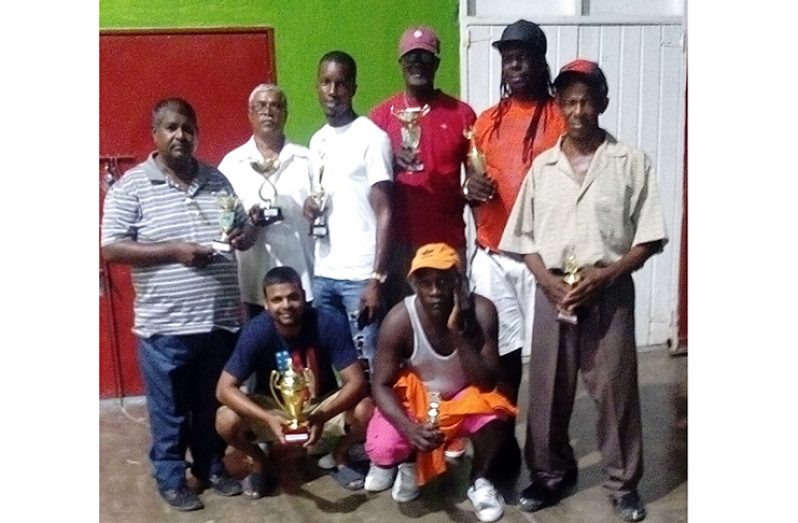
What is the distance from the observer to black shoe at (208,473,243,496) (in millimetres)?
1545

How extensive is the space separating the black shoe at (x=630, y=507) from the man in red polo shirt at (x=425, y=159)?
1.77 ft

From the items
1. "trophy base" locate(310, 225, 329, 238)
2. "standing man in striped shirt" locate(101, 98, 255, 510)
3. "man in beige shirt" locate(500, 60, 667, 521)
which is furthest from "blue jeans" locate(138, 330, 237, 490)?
"man in beige shirt" locate(500, 60, 667, 521)

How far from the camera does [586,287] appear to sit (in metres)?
1.51

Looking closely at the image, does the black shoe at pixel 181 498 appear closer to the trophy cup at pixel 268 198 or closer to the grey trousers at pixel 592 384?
the trophy cup at pixel 268 198

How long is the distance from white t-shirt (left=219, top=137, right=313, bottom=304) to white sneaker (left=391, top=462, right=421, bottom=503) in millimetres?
374

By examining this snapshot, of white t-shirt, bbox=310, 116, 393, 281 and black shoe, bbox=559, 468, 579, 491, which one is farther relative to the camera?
black shoe, bbox=559, 468, 579, 491

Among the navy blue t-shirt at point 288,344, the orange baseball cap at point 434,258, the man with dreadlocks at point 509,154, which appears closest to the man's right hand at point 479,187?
the man with dreadlocks at point 509,154

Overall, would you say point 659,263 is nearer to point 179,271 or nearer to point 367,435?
point 367,435

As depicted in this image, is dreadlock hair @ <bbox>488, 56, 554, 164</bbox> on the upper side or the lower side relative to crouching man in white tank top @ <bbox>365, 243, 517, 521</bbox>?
upper

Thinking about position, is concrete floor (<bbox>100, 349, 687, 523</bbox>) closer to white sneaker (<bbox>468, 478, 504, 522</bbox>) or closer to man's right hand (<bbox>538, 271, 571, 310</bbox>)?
white sneaker (<bbox>468, 478, 504, 522</bbox>)

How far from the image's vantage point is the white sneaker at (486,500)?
153cm
